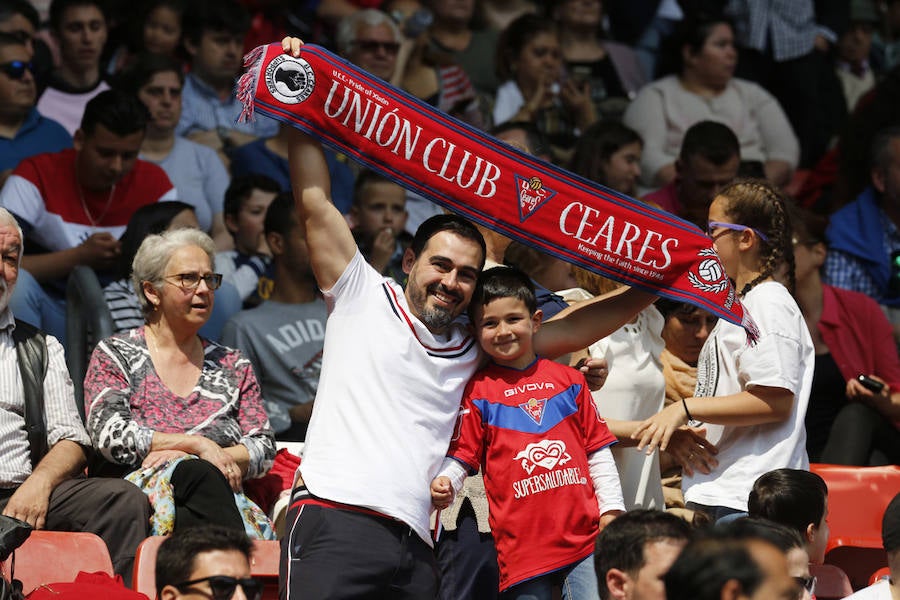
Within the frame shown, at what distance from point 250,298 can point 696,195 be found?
2.53 metres

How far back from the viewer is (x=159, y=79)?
27.3ft

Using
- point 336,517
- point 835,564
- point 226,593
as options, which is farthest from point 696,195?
point 226,593

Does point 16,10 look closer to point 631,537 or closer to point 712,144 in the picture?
point 712,144

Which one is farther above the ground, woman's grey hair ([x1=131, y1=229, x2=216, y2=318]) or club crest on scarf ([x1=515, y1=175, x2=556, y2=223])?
club crest on scarf ([x1=515, y1=175, x2=556, y2=223])

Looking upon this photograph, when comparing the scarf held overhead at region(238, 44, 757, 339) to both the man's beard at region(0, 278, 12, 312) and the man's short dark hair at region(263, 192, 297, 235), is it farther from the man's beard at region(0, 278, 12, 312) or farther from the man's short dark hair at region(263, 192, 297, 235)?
the man's short dark hair at region(263, 192, 297, 235)

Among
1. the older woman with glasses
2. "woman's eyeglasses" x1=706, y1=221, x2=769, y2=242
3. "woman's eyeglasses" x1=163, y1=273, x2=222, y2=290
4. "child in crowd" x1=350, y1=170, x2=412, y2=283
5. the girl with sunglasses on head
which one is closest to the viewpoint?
the girl with sunglasses on head

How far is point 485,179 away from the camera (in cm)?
497

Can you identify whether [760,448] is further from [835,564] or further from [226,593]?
[226,593]

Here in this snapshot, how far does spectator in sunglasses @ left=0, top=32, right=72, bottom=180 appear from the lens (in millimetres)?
7887

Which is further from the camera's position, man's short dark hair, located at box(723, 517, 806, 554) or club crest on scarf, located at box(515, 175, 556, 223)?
club crest on scarf, located at box(515, 175, 556, 223)

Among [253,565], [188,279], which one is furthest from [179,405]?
[253,565]

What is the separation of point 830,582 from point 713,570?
2.46m

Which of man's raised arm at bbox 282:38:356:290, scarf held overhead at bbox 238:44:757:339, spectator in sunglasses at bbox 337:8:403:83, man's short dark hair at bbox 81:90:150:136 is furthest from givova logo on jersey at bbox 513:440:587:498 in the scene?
spectator in sunglasses at bbox 337:8:403:83

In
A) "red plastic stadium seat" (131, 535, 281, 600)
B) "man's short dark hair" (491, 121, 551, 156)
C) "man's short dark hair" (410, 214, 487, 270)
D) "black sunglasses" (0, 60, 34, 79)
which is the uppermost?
"man's short dark hair" (491, 121, 551, 156)
